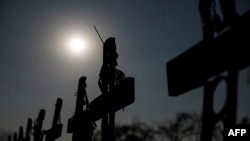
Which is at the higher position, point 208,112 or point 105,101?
point 105,101

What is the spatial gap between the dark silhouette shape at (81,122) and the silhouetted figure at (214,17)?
3416 mm

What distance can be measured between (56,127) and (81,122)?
2.03 metres

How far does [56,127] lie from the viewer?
7672 millimetres

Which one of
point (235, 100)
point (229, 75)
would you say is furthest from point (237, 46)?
point (235, 100)

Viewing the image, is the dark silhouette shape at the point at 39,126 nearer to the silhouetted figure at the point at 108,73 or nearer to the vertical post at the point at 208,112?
the silhouetted figure at the point at 108,73

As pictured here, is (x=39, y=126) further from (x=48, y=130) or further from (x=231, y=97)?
(x=231, y=97)

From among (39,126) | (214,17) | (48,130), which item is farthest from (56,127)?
(214,17)

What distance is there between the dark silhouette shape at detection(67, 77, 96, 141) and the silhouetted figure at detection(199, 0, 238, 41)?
3.42m

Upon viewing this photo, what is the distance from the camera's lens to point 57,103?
839cm

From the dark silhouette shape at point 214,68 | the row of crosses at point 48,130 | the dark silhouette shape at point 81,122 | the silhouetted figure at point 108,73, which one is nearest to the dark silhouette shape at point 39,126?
the row of crosses at point 48,130

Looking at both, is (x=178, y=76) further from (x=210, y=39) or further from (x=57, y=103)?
(x=57, y=103)

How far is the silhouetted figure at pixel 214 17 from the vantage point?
2.27m

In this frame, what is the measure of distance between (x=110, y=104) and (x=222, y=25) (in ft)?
7.70

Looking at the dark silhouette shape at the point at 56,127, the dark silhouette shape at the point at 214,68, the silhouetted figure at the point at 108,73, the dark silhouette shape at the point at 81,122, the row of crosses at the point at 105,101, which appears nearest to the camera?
the dark silhouette shape at the point at 214,68
